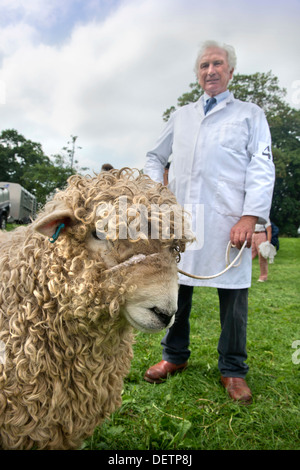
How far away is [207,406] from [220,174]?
174 cm

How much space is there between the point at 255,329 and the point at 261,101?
20.4m

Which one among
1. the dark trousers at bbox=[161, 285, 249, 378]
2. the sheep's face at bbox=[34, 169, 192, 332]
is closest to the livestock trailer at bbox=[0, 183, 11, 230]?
the dark trousers at bbox=[161, 285, 249, 378]

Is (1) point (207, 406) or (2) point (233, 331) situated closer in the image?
(1) point (207, 406)

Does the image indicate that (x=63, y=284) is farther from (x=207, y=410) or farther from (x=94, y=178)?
(x=207, y=410)

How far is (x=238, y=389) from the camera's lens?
272 centimetres

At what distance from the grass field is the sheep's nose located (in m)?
1.02

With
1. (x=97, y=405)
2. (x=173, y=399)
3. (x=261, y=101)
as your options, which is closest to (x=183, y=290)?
(x=173, y=399)

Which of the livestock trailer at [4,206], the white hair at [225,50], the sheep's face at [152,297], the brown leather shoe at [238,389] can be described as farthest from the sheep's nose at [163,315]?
the livestock trailer at [4,206]

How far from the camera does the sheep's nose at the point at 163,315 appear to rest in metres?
1.42

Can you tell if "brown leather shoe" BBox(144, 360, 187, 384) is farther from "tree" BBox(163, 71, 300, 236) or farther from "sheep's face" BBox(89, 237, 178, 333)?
"tree" BBox(163, 71, 300, 236)

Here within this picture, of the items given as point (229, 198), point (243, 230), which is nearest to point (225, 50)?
point (229, 198)

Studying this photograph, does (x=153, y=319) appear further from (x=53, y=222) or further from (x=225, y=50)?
(x=225, y=50)

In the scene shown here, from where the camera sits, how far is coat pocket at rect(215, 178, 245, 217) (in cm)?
275

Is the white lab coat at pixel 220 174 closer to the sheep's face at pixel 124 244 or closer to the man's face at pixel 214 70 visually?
the man's face at pixel 214 70
